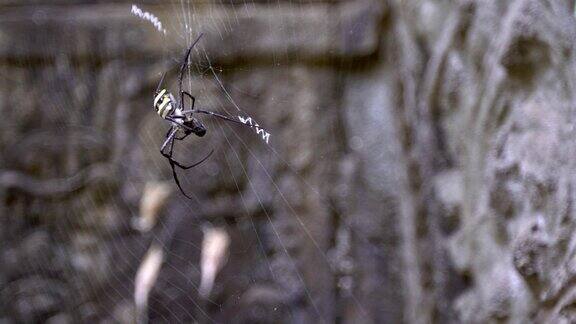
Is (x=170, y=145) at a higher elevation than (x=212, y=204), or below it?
higher

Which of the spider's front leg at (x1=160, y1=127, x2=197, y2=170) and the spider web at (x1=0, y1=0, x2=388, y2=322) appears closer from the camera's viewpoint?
the spider's front leg at (x1=160, y1=127, x2=197, y2=170)

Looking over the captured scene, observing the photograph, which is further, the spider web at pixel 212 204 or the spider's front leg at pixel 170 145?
the spider web at pixel 212 204

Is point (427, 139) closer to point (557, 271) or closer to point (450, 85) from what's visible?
point (450, 85)

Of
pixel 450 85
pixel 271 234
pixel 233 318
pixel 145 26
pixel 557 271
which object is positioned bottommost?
pixel 233 318

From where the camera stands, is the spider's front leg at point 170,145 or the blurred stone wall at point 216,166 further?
the blurred stone wall at point 216,166

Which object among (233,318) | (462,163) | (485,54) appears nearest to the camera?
(485,54)

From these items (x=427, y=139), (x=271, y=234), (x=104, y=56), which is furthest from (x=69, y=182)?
(x=427, y=139)

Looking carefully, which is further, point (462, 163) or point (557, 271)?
point (462, 163)

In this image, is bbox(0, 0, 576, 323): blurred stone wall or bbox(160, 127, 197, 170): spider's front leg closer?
bbox(160, 127, 197, 170): spider's front leg

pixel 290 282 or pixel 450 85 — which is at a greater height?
pixel 450 85

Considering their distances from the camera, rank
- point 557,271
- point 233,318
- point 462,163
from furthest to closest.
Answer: point 233,318
point 462,163
point 557,271
